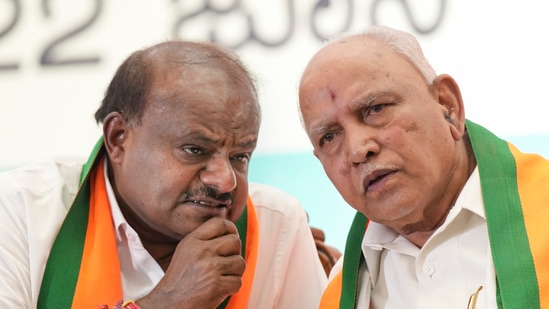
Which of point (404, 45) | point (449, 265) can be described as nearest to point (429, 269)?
point (449, 265)

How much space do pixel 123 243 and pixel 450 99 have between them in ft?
3.59

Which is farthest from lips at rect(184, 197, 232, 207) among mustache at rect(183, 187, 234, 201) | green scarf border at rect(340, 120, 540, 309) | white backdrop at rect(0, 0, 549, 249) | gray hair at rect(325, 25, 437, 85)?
white backdrop at rect(0, 0, 549, 249)

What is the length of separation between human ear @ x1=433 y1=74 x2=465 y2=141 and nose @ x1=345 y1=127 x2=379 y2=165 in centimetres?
23

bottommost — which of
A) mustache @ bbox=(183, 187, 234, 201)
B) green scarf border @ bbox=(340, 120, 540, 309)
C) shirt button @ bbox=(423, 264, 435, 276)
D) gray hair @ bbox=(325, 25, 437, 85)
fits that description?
mustache @ bbox=(183, 187, 234, 201)

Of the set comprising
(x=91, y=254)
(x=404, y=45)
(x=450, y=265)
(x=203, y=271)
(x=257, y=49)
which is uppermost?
(x=404, y=45)

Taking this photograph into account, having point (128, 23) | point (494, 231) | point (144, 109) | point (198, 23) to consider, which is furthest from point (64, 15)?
point (494, 231)

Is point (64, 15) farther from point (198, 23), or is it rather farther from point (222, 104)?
point (222, 104)

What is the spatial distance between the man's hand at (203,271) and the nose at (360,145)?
0.50 m

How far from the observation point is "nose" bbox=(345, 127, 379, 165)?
1.98 meters

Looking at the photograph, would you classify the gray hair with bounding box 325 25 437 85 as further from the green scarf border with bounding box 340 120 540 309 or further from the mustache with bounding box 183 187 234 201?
the mustache with bounding box 183 187 234 201

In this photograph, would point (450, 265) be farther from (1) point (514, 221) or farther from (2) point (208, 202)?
(2) point (208, 202)

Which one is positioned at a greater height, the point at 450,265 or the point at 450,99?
the point at 450,99

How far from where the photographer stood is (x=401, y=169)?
1982 millimetres

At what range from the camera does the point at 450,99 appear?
2115 millimetres
